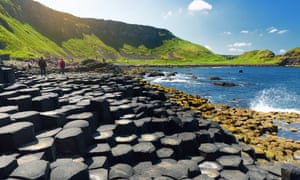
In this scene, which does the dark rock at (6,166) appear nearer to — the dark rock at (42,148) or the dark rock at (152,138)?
the dark rock at (42,148)

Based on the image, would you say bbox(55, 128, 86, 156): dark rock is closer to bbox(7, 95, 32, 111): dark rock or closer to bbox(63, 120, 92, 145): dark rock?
bbox(63, 120, 92, 145): dark rock

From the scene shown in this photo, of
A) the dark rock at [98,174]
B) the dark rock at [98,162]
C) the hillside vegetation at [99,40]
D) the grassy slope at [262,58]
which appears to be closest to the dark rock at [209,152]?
the dark rock at [98,162]

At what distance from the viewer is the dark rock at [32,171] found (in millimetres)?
3529

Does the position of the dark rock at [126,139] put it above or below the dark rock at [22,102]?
below

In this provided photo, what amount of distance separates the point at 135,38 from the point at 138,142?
18781cm

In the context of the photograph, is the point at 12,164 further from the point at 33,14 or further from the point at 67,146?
the point at 33,14

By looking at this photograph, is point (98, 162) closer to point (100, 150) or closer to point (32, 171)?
point (100, 150)

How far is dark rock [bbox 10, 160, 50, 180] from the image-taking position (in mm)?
3529

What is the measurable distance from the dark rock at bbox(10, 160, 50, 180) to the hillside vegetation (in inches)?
3537

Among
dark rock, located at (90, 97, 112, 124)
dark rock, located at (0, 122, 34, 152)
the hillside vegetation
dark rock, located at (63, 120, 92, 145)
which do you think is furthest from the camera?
the hillside vegetation

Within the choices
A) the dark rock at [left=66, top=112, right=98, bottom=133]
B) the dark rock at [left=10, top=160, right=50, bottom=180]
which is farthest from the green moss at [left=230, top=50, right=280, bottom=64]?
the dark rock at [left=10, top=160, right=50, bottom=180]

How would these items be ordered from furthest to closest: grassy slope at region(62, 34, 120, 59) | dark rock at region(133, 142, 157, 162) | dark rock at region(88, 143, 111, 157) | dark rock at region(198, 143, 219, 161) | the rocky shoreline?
grassy slope at region(62, 34, 120, 59) → dark rock at region(198, 143, 219, 161) → dark rock at region(133, 142, 157, 162) → dark rock at region(88, 143, 111, 157) → the rocky shoreline

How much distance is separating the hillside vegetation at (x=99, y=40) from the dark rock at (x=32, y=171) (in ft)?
295

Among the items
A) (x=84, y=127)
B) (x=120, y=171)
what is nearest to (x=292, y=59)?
(x=84, y=127)
